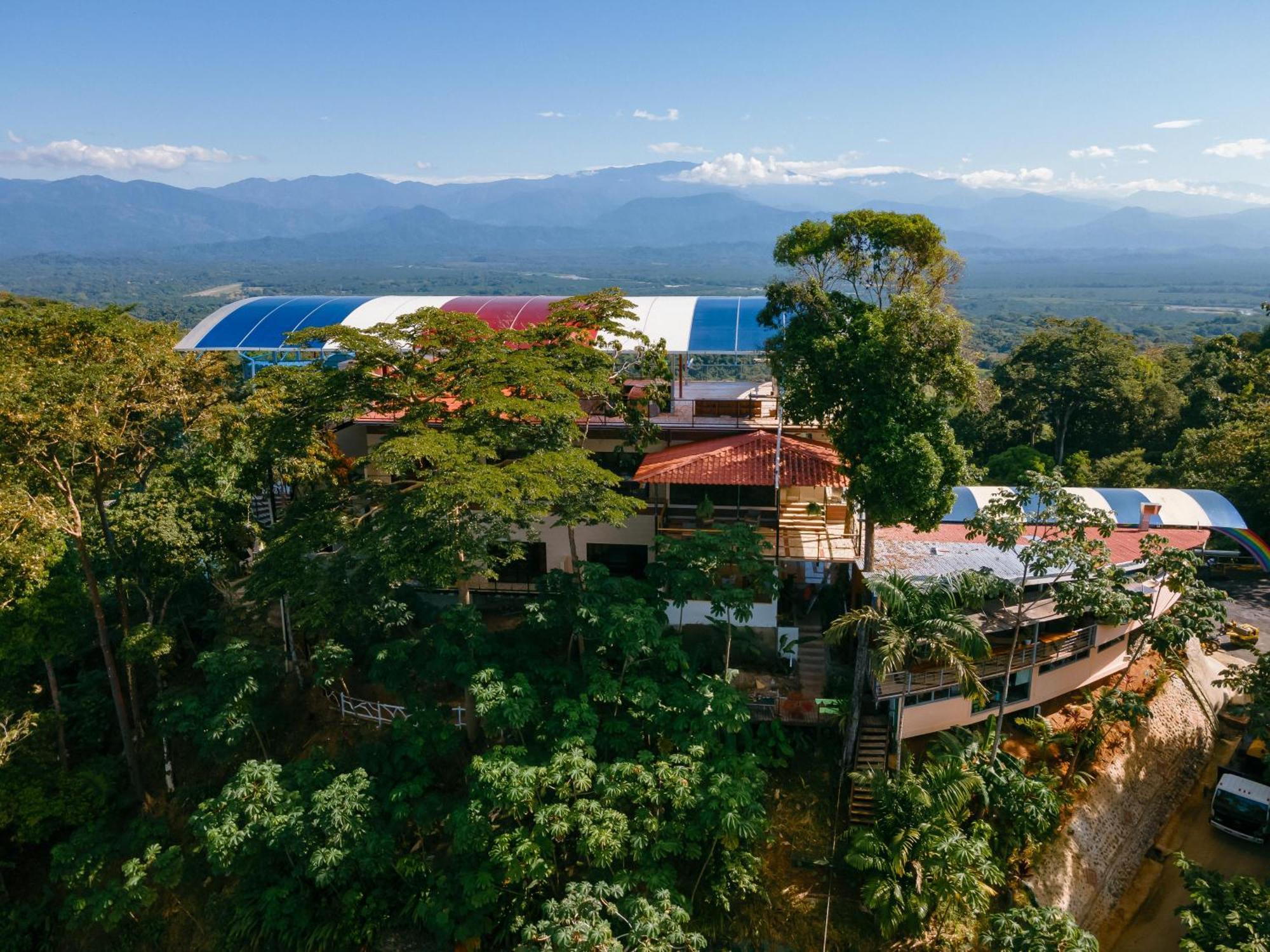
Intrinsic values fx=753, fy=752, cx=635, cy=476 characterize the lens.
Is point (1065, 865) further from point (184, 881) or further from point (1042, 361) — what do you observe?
point (1042, 361)

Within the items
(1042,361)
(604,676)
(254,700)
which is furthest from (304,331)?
(1042,361)

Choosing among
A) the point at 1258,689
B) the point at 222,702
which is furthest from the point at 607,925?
the point at 1258,689

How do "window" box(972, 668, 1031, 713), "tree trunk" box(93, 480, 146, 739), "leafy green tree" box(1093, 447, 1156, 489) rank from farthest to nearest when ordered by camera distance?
1. "leafy green tree" box(1093, 447, 1156, 489)
2. "window" box(972, 668, 1031, 713)
3. "tree trunk" box(93, 480, 146, 739)

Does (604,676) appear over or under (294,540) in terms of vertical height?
under

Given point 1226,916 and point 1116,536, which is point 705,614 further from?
point 1116,536

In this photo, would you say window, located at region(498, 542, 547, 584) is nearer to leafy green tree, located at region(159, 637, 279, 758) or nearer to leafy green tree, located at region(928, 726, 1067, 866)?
leafy green tree, located at region(159, 637, 279, 758)

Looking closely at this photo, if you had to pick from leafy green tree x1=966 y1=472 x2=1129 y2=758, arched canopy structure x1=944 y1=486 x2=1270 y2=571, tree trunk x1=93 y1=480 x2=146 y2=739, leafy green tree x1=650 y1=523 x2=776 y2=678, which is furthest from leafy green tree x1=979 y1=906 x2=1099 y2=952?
tree trunk x1=93 y1=480 x2=146 y2=739
